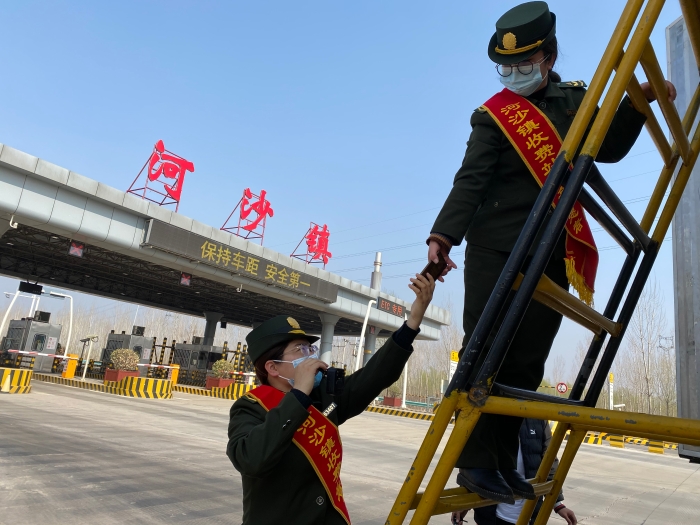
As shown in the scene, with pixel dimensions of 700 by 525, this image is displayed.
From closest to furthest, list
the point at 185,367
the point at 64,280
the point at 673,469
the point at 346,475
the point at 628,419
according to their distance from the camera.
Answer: the point at 628,419, the point at 346,475, the point at 673,469, the point at 64,280, the point at 185,367

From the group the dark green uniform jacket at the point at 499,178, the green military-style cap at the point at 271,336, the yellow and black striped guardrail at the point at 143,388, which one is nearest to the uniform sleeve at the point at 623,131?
the dark green uniform jacket at the point at 499,178

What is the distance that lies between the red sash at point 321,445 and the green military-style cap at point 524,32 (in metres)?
1.23

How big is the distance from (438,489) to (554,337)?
740mm

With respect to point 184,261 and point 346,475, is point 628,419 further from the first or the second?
point 184,261

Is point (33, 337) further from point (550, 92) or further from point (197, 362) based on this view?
point (550, 92)

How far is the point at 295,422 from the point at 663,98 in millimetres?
1317

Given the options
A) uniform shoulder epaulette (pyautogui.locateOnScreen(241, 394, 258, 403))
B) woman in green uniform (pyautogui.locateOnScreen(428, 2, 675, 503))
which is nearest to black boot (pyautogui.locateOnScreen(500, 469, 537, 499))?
woman in green uniform (pyautogui.locateOnScreen(428, 2, 675, 503))

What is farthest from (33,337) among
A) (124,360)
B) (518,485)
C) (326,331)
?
(518,485)

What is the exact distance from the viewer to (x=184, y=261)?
15.7 metres

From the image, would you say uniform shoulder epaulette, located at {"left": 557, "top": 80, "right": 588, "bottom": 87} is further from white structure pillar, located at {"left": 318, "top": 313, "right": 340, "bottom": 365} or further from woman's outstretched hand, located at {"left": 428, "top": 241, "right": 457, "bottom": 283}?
white structure pillar, located at {"left": 318, "top": 313, "right": 340, "bottom": 365}

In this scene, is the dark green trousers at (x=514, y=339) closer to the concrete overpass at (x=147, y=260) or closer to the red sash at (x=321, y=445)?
the red sash at (x=321, y=445)

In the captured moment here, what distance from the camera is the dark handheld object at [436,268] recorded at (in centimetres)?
149

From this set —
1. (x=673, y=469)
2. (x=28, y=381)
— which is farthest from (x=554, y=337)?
(x=28, y=381)

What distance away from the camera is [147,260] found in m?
15.7
